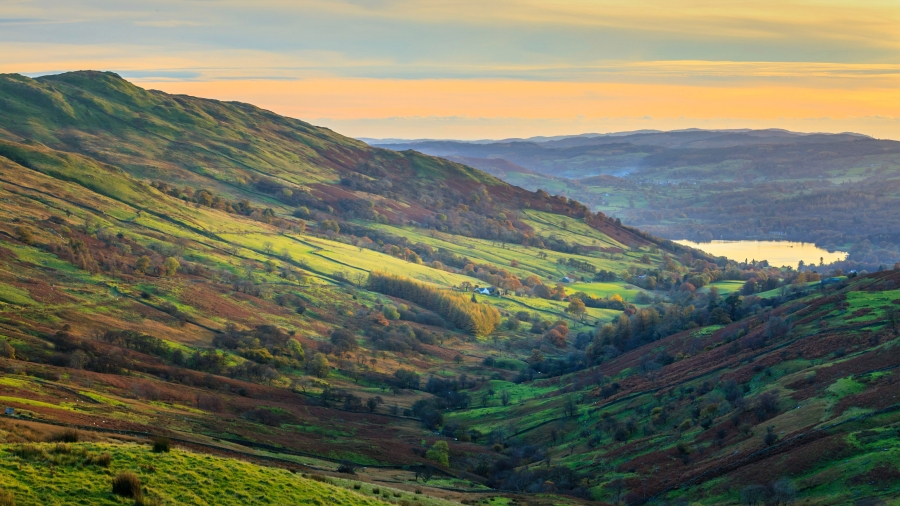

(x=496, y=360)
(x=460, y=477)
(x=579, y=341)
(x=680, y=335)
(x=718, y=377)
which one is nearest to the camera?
(x=460, y=477)

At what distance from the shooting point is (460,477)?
72375mm

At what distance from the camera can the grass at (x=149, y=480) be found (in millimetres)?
28625

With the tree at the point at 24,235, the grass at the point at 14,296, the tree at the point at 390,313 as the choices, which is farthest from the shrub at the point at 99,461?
the tree at the point at 390,313

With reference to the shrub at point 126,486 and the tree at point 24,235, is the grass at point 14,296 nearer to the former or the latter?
the tree at point 24,235

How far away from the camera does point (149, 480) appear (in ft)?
102

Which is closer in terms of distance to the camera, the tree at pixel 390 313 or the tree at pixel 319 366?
the tree at pixel 319 366

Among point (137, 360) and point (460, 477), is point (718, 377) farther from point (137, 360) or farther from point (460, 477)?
point (137, 360)

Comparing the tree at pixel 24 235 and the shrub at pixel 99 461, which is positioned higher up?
the tree at pixel 24 235

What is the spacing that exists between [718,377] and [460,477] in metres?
34.0

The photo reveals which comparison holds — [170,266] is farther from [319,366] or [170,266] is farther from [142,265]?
[319,366]

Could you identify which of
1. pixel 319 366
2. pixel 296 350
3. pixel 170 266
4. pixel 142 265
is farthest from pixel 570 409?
pixel 142 265

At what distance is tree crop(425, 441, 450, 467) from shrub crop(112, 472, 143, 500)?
51.7 meters

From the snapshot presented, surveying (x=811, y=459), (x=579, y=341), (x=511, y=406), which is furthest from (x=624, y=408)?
(x=579, y=341)

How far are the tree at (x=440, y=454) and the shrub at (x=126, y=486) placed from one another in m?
51.7
